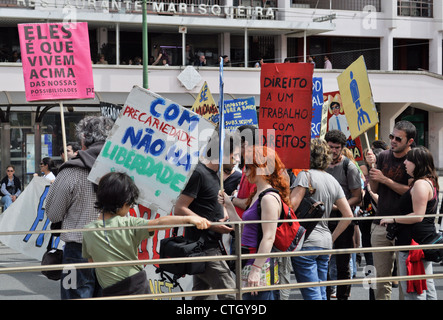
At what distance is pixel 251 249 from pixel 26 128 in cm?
2188

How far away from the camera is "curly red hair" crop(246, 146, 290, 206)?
4984 millimetres

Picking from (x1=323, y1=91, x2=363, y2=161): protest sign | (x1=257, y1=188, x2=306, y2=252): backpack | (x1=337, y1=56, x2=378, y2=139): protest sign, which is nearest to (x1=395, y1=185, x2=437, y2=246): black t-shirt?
(x1=257, y1=188, x2=306, y2=252): backpack

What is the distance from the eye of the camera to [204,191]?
5.61 meters

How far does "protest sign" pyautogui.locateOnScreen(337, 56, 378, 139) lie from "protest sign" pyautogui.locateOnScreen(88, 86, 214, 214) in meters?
3.08

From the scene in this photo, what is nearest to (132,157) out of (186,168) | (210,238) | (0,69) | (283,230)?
(186,168)

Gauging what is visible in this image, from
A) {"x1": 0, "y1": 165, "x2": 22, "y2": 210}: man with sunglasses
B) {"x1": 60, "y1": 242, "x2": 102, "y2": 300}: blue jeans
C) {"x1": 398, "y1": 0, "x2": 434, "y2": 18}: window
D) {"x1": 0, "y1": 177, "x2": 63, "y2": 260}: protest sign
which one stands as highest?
{"x1": 398, "y1": 0, "x2": 434, "y2": 18}: window

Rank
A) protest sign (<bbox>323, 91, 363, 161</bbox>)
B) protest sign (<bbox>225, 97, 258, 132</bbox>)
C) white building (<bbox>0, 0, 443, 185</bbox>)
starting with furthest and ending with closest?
white building (<bbox>0, 0, 443, 185</bbox>) → protest sign (<bbox>225, 97, 258, 132</bbox>) → protest sign (<bbox>323, 91, 363, 161</bbox>)

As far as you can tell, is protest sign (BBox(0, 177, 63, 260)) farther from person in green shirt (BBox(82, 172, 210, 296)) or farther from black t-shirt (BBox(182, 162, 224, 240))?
person in green shirt (BBox(82, 172, 210, 296))

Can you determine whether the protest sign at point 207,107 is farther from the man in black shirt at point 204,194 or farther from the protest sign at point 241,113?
the man in black shirt at point 204,194

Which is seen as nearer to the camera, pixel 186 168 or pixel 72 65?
pixel 186 168

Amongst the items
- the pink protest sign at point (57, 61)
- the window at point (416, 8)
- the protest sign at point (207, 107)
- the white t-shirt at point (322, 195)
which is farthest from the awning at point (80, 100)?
the white t-shirt at point (322, 195)

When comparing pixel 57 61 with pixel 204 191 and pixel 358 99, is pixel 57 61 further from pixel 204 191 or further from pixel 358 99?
pixel 204 191

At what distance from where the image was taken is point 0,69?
27.5 meters
